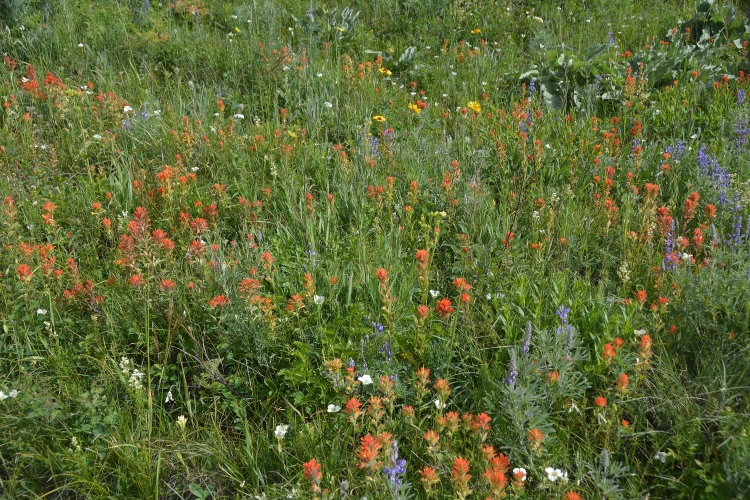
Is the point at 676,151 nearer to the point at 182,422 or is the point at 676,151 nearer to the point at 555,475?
the point at 555,475

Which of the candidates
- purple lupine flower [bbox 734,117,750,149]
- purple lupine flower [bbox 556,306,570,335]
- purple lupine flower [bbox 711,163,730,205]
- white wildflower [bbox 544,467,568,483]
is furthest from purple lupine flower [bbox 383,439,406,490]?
purple lupine flower [bbox 734,117,750,149]

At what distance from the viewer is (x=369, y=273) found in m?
3.10

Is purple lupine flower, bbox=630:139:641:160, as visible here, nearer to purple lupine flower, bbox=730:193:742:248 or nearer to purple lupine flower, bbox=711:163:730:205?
purple lupine flower, bbox=711:163:730:205

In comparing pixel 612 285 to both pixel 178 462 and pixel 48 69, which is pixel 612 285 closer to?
pixel 178 462

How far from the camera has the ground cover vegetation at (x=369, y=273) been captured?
2336mm

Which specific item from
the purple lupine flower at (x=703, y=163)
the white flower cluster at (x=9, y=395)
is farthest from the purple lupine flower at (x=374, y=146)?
the white flower cluster at (x=9, y=395)

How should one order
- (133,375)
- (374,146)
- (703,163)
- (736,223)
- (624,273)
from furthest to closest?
(374,146), (703,163), (736,223), (624,273), (133,375)

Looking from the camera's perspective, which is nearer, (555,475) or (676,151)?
(555,475)

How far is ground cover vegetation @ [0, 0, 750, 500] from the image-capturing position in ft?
7.66

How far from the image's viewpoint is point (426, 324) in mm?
2885

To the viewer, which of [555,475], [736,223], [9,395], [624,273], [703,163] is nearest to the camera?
[555,475]

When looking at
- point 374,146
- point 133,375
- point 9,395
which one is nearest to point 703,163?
point 374,146

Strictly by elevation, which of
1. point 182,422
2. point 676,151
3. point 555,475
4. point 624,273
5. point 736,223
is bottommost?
point 182,422

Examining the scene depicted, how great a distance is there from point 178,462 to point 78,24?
16.8 ft
